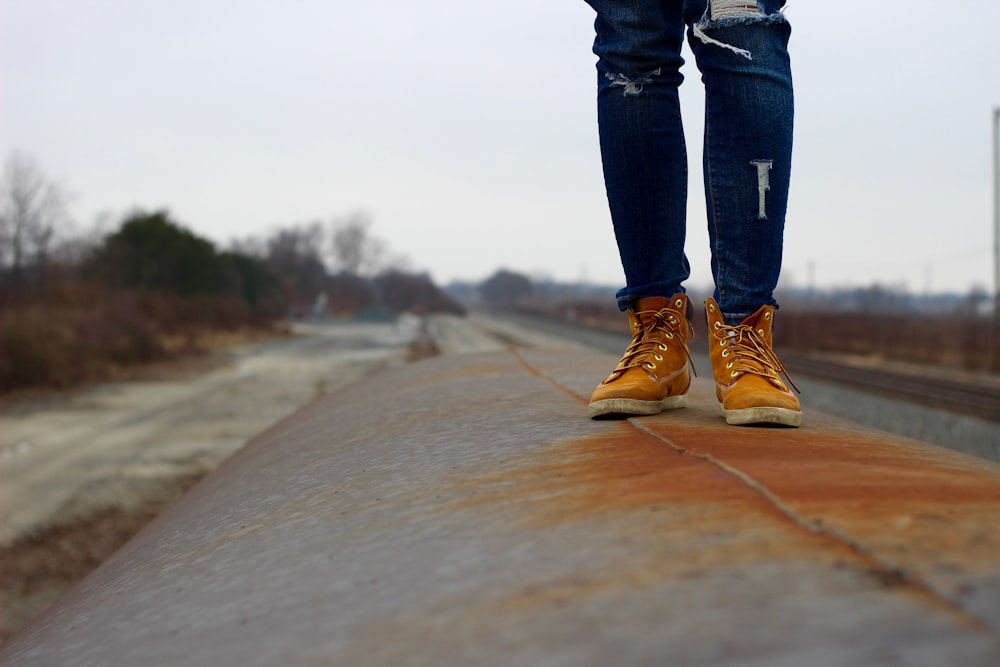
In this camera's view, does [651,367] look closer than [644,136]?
Yes

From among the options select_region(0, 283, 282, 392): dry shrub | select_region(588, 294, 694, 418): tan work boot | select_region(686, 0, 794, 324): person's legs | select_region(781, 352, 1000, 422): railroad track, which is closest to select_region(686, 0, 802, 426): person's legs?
select_region(686, 0, 794, 324): person's legs

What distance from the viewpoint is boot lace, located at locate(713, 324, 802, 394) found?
180cm

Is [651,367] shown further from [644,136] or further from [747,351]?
[644,136]

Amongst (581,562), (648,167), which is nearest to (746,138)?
(648,167)

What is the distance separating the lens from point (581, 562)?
801 mm

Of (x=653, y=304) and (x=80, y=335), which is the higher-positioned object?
(x=653, y=304)

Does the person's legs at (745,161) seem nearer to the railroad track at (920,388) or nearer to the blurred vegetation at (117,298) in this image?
the railroad track at (920,388)

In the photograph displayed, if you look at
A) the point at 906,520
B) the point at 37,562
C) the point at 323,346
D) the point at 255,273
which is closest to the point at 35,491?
the point at 37,562

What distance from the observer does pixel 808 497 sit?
0.87 metres

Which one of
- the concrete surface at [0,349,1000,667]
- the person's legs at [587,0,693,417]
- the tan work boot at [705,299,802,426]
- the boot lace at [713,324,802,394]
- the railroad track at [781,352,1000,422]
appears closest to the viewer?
the concrete surface at [0,349,1000,667]

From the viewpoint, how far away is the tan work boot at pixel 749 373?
162 centimetres

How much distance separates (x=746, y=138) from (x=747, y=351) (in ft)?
1.47

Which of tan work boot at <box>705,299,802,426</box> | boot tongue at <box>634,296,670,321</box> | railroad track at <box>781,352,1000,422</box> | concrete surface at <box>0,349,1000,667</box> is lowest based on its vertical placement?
railroad track at <box>781,352,1000,422</box>

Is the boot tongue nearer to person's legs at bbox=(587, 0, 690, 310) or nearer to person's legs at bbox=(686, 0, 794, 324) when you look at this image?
person's legs at bbox=(587, 0, 690, 310)
